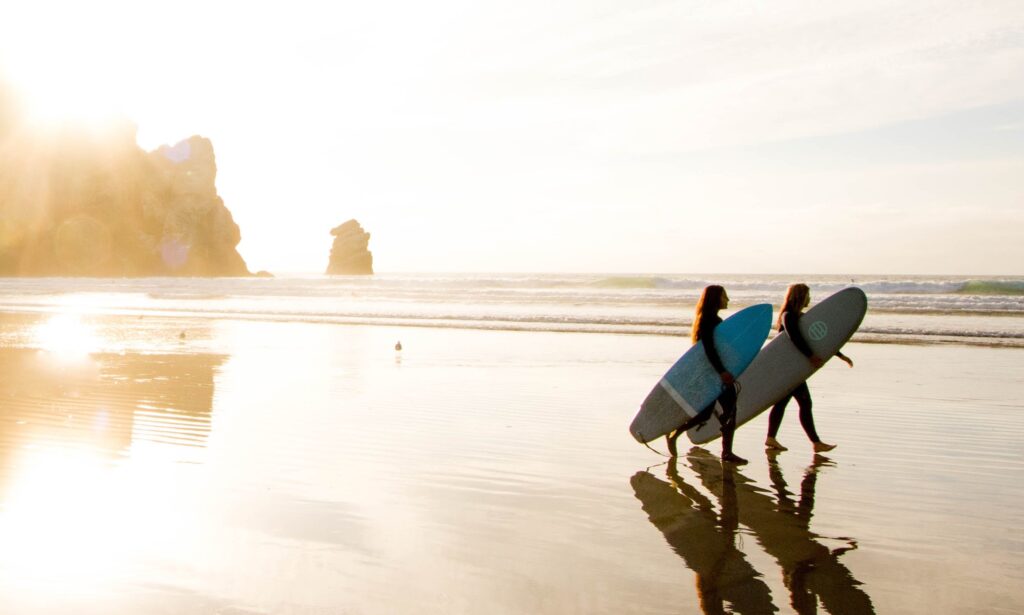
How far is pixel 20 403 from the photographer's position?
9.25 m

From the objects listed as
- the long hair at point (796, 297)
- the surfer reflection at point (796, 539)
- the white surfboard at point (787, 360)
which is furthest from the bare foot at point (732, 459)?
the long hair at point (796, 297)

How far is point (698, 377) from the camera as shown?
7121 millimetres

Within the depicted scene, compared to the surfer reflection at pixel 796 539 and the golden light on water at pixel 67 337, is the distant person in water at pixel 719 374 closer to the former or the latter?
the surfer reflection at pixel 796 539

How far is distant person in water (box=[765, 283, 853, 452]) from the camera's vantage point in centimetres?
730

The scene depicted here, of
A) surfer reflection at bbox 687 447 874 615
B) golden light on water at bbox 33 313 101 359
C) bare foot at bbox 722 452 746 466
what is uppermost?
bare foot at bbox 722 452 746 466

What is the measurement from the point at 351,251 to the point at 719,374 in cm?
11779

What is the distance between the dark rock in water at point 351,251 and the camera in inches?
4774

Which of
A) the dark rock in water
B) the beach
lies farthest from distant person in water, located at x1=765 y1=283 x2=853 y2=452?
the dark rock in water

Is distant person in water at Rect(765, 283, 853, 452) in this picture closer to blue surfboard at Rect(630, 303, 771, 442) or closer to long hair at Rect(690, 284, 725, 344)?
blue surfboard at Rect(630, 303, 771, 442)

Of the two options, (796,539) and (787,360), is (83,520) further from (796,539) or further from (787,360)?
(787,360)

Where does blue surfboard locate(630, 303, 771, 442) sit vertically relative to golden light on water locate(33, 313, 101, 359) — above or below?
above

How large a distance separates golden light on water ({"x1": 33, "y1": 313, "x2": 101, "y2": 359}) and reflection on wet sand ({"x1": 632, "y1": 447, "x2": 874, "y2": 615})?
494 inches

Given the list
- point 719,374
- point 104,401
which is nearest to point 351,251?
point 104,401

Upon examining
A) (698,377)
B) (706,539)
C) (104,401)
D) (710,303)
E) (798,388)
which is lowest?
(104,401)
